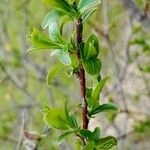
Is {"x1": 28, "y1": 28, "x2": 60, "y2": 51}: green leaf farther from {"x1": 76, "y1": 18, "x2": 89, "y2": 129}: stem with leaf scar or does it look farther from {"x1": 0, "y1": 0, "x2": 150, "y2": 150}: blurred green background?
{"x1": 0, "y1": 0, "x2": 150, "y2": 150}: blurred green background

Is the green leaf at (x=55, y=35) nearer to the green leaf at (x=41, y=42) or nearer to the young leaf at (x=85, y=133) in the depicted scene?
the green leaf at (x=41, y=42)

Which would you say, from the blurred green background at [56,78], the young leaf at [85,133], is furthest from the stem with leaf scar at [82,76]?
the blurred green background at [56,78]

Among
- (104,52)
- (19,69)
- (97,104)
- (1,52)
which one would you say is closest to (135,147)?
(104,52)

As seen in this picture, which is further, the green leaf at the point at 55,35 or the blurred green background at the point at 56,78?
the blurred green background at the point at 56,78

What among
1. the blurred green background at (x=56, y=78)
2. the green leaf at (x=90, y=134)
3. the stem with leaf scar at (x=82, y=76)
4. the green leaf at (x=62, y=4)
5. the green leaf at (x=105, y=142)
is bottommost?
the blurred green background at (x=56, y=78)

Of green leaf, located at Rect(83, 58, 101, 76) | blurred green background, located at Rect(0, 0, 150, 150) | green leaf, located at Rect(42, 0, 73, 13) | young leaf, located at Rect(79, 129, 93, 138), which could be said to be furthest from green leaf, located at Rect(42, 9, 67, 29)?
blurred green background, located at Rect(0, 0, 150, 150)

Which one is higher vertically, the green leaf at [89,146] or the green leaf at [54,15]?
the green leaf at [54,15]

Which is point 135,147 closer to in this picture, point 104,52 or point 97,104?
point 104,52
